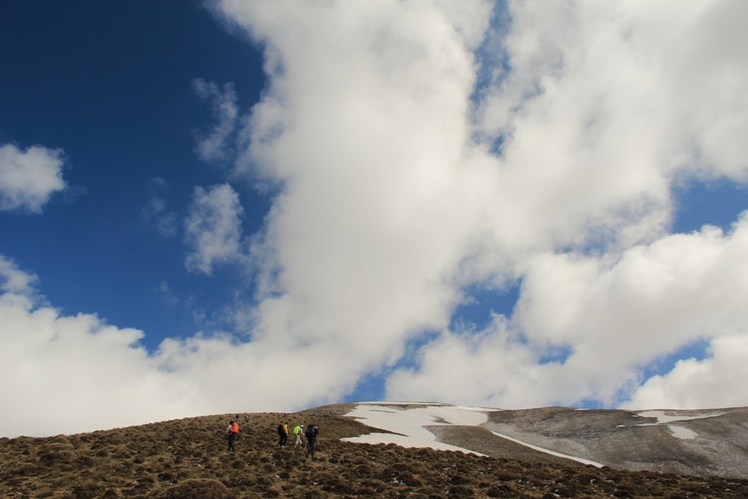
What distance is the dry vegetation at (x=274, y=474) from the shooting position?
25.6 metres

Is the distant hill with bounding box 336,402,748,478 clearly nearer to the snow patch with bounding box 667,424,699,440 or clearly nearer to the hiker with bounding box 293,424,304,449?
the snow patch with bounding box 667,424,699,440

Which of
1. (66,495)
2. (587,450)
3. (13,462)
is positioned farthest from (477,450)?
(13,462)

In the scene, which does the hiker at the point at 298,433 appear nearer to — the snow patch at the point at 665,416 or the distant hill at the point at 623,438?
the distant hill at the point at 623,438

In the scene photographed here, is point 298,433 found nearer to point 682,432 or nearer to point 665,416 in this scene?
point 682,432

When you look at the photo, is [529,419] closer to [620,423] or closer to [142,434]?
[620,423]

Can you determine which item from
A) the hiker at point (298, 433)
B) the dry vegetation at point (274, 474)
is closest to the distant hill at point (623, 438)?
the dry vegetation at point (274, 474)

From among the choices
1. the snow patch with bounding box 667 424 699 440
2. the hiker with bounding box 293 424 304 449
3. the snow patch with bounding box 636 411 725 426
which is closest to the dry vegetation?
the hiker with bounding box 293 424 304 449

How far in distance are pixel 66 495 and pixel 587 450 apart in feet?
196

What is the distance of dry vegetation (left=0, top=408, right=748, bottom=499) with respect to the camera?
25.6m

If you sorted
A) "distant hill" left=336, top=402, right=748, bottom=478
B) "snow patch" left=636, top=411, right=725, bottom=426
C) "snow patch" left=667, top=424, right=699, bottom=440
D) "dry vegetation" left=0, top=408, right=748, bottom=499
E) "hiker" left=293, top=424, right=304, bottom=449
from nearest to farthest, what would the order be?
1. "dry vegetation" left=0, top=408, right=748, bottom=499
2. "hiker" left=293, top=424, right=304, bottom=449
3. "distant hill" left=336, top=402, right=748, bottom=478
4. "snow patch" left=667, top=424, right=699, bottom=440
5. "snow patch" left=636, top=411, right=725, bottom=426

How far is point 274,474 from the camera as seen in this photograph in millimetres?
29359

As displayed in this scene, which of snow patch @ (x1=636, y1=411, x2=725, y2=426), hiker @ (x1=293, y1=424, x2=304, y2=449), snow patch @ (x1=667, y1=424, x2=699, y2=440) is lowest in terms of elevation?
snow patch @ (x1=667, y1=424, x2=699, y2=440)

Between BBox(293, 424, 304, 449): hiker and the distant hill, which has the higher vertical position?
BBox(293, 424, 304, 449): hiker

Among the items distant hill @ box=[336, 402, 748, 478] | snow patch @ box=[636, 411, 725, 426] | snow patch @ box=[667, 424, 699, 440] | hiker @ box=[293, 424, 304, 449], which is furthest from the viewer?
snow patch @ box=[636, 411, 725, 426]
